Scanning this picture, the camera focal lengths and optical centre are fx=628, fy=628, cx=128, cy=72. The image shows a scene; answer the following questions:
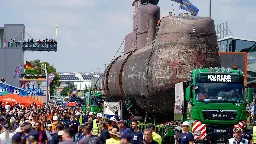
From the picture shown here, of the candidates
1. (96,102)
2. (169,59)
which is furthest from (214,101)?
(96,102)

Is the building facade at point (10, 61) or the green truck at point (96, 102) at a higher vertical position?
the building facade at point (10, 61)

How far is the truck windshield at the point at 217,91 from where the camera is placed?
Result: 21.7 metres

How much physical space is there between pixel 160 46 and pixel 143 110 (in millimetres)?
4615

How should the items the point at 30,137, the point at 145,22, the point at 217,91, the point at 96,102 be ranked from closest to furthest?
1. the point at 30,137
2. the point at 217,91
3. the point at 145,22
4. the point at 96,102

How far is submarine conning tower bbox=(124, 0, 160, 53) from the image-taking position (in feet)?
99.2

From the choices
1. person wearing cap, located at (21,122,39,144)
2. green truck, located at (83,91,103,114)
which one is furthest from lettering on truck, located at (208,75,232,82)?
green truck, located at (83,91,103,114)

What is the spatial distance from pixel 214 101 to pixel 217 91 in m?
0.36

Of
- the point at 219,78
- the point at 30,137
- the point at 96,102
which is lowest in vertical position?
the point at 96,102

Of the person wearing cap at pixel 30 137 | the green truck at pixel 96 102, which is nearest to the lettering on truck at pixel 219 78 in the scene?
the person wearing cap at pixel 30 137

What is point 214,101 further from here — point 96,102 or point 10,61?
point 10,61

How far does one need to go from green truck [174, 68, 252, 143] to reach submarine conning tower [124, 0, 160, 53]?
8.10 meters

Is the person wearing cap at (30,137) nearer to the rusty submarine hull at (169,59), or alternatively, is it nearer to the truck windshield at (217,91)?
the truck windshield at (217,91)

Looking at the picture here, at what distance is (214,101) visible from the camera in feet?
71.5

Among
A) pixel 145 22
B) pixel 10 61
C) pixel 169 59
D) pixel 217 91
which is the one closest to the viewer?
pixel 217 91
